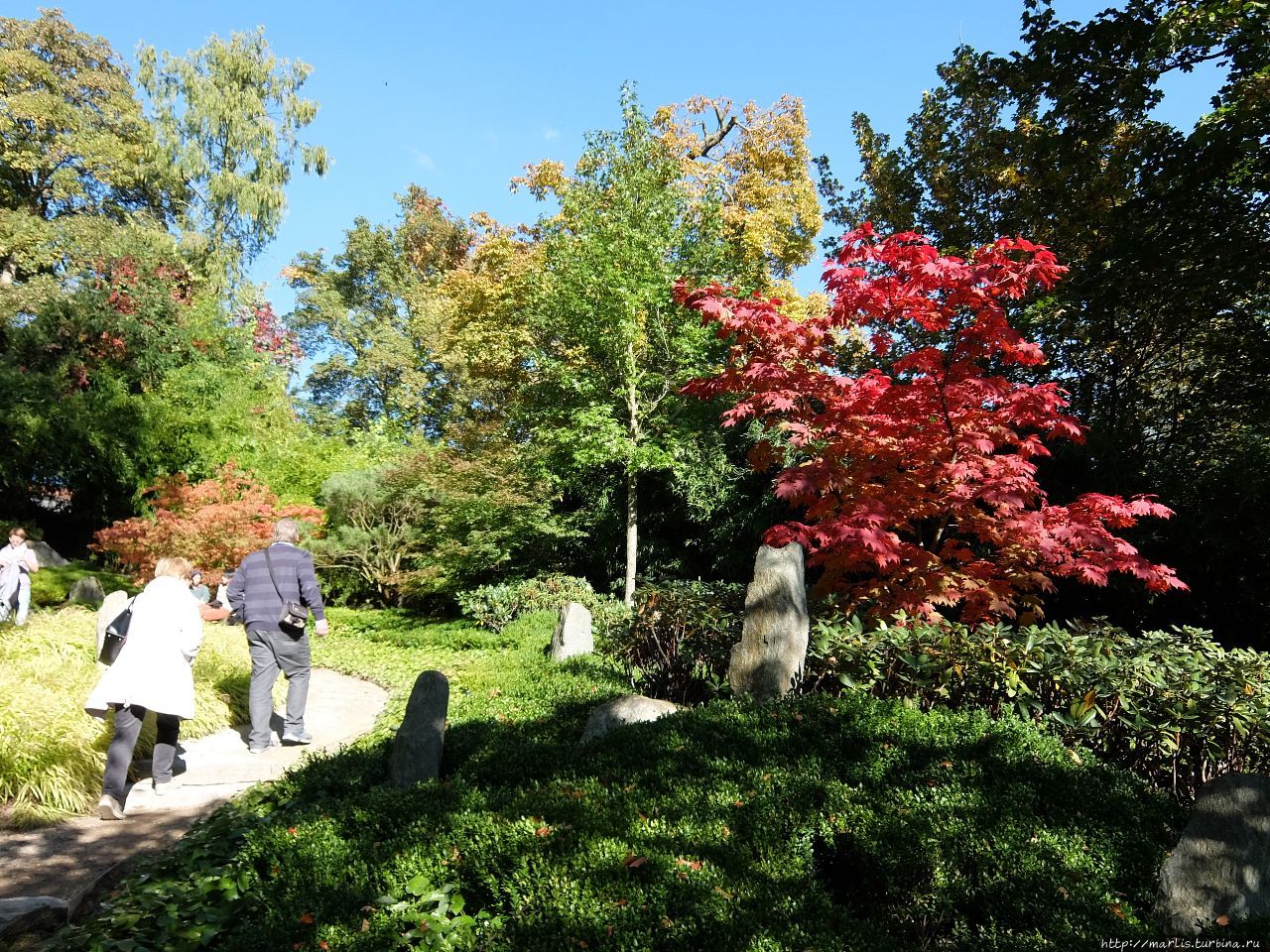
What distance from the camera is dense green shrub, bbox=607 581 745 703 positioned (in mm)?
5750

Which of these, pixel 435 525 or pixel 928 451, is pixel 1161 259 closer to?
pixel 928 451

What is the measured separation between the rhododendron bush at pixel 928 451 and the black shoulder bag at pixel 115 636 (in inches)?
178

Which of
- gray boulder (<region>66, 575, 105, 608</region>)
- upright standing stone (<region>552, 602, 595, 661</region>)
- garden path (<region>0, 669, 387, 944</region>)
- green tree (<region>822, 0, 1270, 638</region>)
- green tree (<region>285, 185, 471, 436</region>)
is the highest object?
green tree (<region>285, 185, 471, 436</region>)

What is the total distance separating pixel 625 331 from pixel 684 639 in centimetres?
692

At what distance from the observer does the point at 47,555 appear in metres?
16.1

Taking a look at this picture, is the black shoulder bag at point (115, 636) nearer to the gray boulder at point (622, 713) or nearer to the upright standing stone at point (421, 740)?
the upright standing stone at point (421, 740)

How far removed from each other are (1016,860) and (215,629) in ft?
30.6

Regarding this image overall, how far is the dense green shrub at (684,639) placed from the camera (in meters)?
5.75

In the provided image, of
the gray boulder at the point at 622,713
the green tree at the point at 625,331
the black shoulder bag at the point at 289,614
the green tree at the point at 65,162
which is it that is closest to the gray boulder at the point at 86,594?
the green tree at the point at 625,331

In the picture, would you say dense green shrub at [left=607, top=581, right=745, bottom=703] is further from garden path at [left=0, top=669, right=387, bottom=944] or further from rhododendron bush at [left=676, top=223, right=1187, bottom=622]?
garden path at [left=0, top=669, right=387, bottom=944]

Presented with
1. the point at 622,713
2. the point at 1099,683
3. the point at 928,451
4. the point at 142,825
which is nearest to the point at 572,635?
the point at 622,713

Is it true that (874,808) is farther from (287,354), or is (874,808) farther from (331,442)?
(287,354)

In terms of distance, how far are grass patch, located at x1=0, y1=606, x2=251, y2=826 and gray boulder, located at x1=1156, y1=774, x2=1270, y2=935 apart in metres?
6.14

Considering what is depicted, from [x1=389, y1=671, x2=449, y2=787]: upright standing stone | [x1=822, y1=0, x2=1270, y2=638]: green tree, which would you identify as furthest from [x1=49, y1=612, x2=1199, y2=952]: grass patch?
[x1=822, y1=0, x2=1270, y2=638]: green tree
